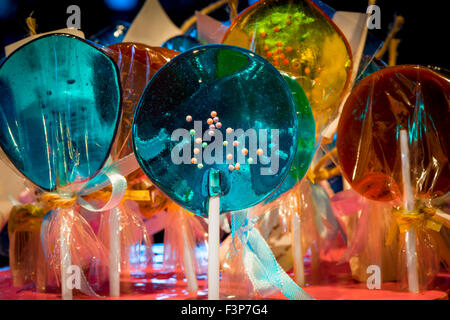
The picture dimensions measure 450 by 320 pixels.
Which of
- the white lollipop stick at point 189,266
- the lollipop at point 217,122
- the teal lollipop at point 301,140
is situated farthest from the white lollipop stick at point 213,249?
the white lollipop stick at point 189,266

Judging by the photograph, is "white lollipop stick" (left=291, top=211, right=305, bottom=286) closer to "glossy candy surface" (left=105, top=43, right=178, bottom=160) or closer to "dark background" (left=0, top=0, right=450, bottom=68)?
"glossy candy surface" (left=105, top=43, right=178, bottom=160)

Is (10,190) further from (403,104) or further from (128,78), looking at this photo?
(403,104)

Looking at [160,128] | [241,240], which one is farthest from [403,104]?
[160,128]

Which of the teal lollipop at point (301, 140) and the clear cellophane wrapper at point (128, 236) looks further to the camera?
the clear cellophane wrapper at point (128, 236)

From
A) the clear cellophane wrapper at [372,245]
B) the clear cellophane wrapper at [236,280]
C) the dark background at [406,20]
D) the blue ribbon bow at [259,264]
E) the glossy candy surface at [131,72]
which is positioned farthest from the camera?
the dark background at [406,20]

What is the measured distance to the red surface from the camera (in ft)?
4.13

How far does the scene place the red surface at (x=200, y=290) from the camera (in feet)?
4.13

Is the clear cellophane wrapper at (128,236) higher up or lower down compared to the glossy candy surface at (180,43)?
lower down

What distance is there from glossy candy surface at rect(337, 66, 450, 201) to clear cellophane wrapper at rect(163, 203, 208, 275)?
1.70ft

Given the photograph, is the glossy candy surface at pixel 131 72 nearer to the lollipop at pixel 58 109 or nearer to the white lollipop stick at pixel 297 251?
the lollipop at pixel 58 109

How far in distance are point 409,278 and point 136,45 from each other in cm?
98

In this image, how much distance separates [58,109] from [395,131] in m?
0.88

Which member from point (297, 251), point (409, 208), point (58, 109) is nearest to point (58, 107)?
point (58, 109)

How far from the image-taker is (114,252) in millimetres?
1362
